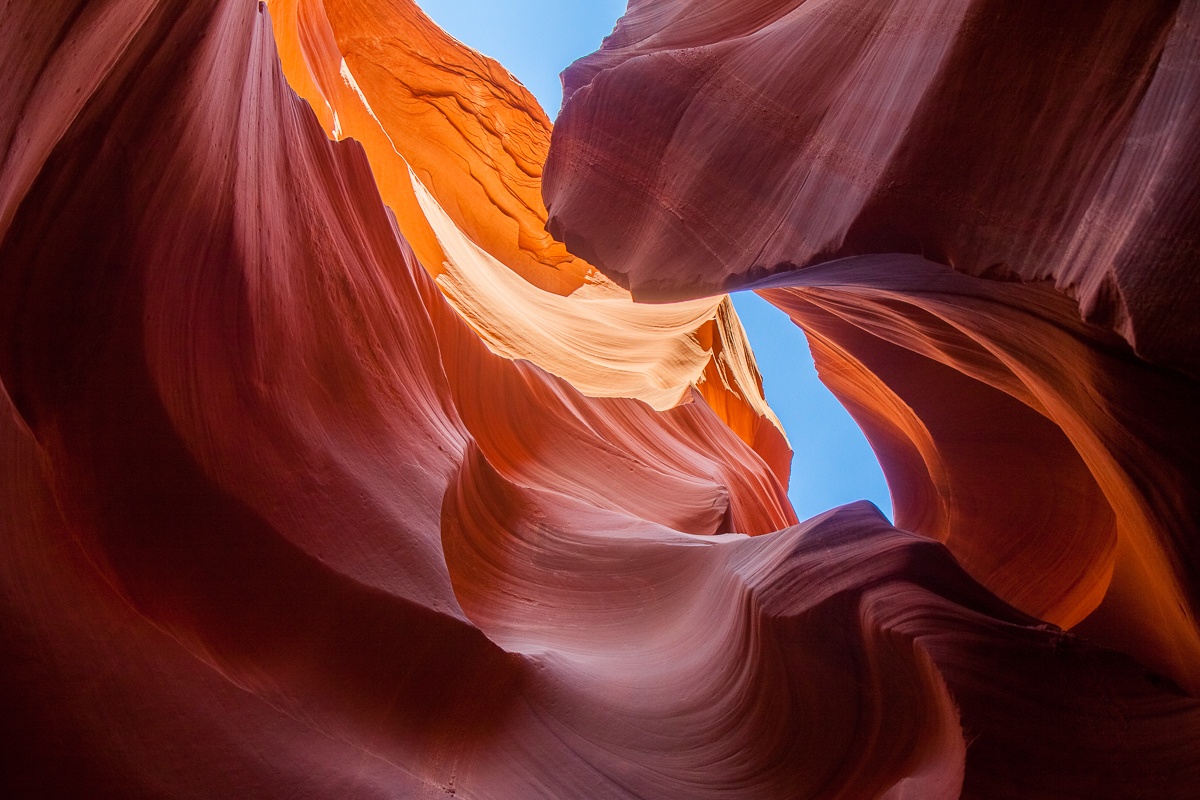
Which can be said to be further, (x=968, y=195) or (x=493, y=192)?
(x=493, y=192)

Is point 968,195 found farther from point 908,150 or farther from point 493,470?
point 493,470

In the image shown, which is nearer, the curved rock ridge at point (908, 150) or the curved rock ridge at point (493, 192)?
the curved rock ridge at point (908, 150)

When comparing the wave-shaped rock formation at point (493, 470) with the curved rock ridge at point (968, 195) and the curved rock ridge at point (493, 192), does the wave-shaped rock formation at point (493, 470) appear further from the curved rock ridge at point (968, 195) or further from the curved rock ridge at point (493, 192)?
the curved rock ridge at point (493, 192)

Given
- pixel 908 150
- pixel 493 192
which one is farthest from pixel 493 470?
pixel 493 192

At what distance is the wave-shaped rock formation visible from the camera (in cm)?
195

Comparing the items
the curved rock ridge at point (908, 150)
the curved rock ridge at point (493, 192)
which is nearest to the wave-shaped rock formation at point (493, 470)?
the curved rock ridge at point (908, 150)

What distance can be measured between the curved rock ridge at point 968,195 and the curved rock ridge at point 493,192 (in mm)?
3481

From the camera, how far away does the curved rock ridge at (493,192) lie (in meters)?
7.24

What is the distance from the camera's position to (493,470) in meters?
4.02

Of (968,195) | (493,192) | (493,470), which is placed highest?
(493,192)

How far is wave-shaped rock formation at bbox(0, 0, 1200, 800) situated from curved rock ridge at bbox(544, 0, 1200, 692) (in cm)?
1

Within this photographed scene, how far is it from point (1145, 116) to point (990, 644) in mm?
1606

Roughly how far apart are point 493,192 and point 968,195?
8087 mm

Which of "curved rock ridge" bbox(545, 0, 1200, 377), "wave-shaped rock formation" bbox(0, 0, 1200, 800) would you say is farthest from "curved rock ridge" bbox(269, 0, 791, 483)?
"curved rock ridge" bbox(545, 0, 1200, 377)
